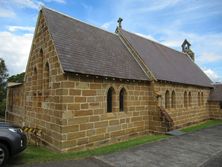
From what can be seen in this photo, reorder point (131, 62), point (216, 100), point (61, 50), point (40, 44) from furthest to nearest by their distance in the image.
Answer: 1. point (216, 100)
2. point (131, 62)
3. point (40, 44)
4. point (61, 50)

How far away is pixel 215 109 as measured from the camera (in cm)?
2302

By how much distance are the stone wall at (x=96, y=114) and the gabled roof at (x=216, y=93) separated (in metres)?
14.0

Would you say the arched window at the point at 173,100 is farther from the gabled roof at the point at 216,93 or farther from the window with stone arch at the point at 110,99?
the gabled roof at the point at 216,93

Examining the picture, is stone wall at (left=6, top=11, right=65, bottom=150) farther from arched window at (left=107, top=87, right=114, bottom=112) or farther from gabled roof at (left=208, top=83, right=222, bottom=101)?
gabled roof at (left=208, top=83, right=222, bottom=101)

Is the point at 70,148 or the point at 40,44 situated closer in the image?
the point at 70,148

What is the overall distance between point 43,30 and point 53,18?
924 millimetres

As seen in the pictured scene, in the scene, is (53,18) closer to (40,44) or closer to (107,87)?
(40,44)

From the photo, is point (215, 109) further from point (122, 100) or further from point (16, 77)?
point (16, 77)

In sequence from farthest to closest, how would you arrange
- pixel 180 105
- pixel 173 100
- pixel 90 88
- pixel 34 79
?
pixel 180 105
pixel 173 100
pixel 34 79
pixel 90 88

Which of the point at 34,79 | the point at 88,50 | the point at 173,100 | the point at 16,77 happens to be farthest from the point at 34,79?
the point at 16,77

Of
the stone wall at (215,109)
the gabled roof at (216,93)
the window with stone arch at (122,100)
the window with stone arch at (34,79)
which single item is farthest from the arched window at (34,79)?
the stone wall at (215,109)

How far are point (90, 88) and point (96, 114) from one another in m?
1.42

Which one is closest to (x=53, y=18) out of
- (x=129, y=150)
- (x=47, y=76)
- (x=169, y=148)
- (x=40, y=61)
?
(x=40, y=61)

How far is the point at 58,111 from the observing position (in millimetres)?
9336
